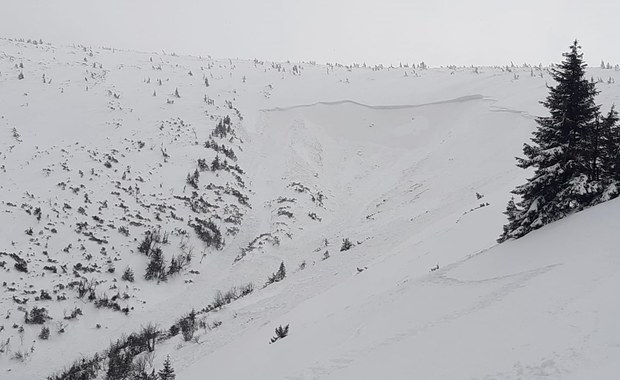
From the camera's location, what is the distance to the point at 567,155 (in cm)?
1112

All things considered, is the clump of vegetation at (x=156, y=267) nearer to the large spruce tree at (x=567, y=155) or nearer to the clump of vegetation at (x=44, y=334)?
the clump of vegetation at (x=44, y=334)

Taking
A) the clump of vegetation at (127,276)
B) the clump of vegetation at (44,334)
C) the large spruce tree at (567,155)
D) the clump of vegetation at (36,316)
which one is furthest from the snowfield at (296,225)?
the large spruce tree at (567,155)

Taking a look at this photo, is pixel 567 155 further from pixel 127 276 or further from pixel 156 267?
pixel 127 276

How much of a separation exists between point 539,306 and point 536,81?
38.2 metres

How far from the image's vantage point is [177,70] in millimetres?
50719

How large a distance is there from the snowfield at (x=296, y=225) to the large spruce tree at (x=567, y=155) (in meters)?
0.76

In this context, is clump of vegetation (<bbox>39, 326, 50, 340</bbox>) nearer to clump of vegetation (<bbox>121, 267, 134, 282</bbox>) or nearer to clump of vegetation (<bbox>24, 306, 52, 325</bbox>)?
clump of vegetation (<bbox>24, 306, 52, 325</bbox>)

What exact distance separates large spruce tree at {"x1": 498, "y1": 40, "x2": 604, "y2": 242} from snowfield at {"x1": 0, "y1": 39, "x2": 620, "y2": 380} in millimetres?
755

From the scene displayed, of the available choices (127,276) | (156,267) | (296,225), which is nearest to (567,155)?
(296,225)

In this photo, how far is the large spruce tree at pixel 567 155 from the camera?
11078 millimetres

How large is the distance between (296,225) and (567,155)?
718 inches

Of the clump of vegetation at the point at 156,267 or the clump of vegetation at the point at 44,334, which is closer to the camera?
the clump of vegetation at the point at 44,334

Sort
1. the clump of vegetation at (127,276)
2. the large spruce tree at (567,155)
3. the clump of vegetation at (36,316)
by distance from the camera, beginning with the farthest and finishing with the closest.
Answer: the clump of vegetation at (127,276)
the clump of vegetation at (36,316)
the large spruce tree at (567,155)

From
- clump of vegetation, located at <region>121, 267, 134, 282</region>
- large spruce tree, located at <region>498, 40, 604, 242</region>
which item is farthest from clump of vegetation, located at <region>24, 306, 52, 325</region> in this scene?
large spruce tree, located at <region>498, 40, 604, 242</region>
